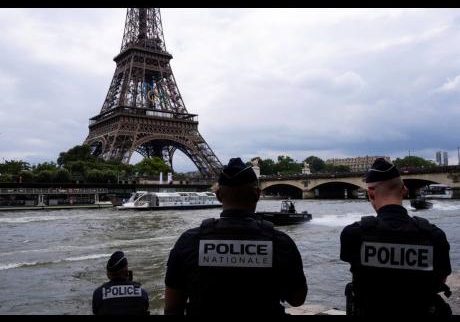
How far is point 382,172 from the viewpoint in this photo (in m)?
3.67

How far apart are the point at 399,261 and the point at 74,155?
93.6 m


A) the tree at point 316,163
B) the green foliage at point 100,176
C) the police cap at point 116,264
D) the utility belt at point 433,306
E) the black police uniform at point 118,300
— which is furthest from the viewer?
the tree at point 316,163

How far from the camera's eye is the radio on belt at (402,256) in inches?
130

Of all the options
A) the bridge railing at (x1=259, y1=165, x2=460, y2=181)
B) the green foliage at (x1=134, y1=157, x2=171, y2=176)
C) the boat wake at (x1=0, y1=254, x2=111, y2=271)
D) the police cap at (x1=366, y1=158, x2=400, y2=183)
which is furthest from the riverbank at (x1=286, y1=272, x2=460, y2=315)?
the green foliage at (x1=134, y1=157, x2=171, y2=176)

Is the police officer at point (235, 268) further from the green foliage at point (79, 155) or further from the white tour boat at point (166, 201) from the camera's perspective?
the green foliage at point (79, 155)

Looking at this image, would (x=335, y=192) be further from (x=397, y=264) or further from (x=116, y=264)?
(x=397, y=264)

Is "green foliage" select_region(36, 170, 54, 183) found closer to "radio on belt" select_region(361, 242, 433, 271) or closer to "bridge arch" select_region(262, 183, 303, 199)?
"bridge arch" select_region(262, 183, 303, 199)

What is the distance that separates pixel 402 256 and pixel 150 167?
3638 inches

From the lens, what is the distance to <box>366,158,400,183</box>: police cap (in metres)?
3.65

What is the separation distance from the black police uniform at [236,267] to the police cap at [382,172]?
38.3 inches

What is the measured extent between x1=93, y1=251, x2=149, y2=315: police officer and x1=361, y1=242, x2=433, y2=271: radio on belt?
2.94 metres

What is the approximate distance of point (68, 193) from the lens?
77.8 m

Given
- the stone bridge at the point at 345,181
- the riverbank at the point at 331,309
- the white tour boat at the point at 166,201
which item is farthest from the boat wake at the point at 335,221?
the stone bridge at the point at 345,181
